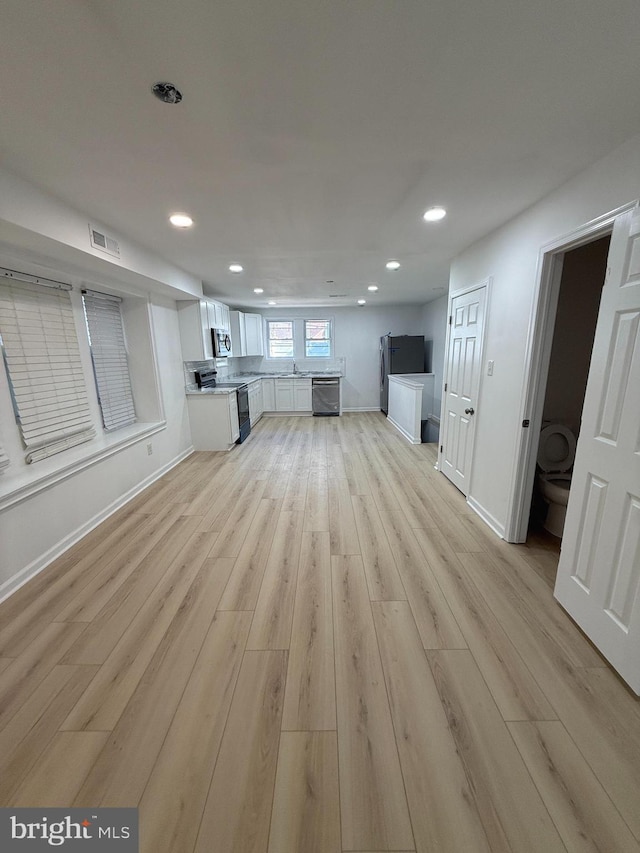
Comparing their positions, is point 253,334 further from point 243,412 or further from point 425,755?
point 425,755

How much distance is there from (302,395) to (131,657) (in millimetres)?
6016

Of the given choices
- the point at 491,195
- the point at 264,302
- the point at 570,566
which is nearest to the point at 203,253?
the point at 491,195

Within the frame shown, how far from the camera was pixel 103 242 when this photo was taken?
2.41m

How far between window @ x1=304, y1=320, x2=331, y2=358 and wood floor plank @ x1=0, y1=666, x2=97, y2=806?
683 cm

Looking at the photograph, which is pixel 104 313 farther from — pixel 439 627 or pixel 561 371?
pixel 561 371

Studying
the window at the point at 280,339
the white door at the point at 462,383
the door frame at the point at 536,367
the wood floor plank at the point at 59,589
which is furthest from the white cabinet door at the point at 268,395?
the door frame at the point at 536,367

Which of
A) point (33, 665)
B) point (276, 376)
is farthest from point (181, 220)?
point (276, 376)

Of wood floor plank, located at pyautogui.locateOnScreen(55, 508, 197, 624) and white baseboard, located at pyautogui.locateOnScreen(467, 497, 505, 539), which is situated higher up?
white baseboard, located at pyautogui.locateOnScreen(467, 497, 505, 539)

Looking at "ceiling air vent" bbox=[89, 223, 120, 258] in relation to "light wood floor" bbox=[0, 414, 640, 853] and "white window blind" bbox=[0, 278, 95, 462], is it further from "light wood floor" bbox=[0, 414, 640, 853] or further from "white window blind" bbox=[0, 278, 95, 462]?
"light wood floor" bbox=[0, 414, 640, 853]

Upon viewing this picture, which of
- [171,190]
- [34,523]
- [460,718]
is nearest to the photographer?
[460,718]

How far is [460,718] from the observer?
50.7 inches

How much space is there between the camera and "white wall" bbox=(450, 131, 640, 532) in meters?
1.58

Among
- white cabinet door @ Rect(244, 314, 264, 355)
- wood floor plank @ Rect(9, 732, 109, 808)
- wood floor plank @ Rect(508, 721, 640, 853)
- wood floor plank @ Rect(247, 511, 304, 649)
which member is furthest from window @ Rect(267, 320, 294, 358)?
wood floor plank @ Rect(508, 721, 640, 853)

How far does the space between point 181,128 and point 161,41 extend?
39 centimetres
